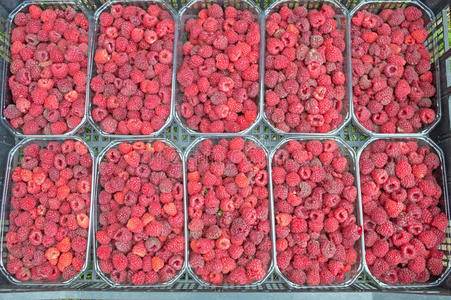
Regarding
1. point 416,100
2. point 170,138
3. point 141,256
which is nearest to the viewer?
point 141,256

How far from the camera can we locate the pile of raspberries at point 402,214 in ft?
4.11

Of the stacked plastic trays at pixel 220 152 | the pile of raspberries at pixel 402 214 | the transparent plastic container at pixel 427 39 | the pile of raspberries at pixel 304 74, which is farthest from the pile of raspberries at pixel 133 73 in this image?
the pile of raspberries at pixel 402 214

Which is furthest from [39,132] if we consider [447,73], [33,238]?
[447,73]

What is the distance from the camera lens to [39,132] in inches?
54.8

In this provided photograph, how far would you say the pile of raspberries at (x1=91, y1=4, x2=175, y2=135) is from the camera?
1332 mm

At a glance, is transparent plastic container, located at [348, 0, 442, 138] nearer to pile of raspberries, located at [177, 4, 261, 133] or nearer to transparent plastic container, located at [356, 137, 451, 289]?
transparent plastic container, located at [356, 137, 451, 289]

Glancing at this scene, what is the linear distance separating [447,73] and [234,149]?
37.4 inches

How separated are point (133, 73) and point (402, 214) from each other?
1207 millimetres

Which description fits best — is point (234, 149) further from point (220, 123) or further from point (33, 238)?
point (33, 238)

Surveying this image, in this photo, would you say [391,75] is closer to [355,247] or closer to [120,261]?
[355,247]

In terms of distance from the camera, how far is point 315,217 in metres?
1.25

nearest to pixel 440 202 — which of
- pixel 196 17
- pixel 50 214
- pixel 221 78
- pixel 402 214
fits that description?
pixel 402 214

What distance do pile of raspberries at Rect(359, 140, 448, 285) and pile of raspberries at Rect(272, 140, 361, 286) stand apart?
0.07 m

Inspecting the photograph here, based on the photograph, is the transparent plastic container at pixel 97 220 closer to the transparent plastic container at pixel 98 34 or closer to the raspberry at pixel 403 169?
the transparent plastic container at pixel 98 34
